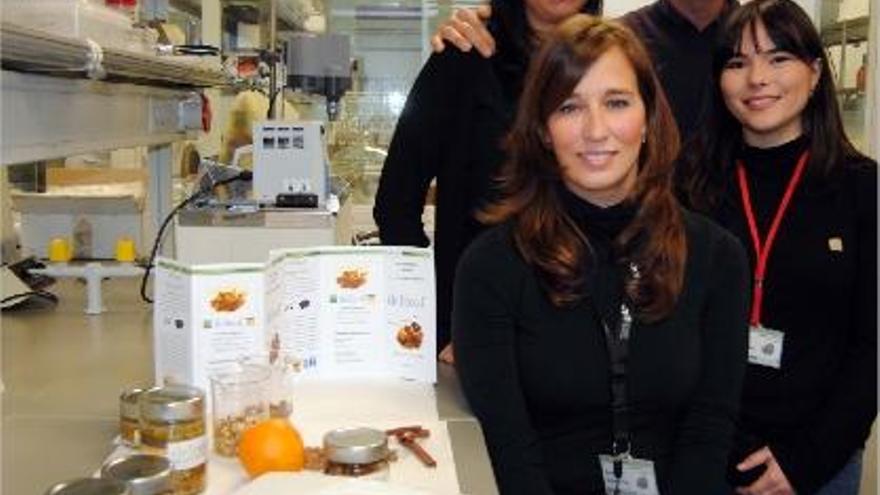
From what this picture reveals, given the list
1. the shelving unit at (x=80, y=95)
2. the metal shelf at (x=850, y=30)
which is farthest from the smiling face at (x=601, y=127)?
the metal shelf at (x=850, y=30)

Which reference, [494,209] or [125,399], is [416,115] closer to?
[494,209]

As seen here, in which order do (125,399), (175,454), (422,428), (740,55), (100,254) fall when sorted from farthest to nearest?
(100,254) → (740,55) → (422,428) → (125,399) → (175,454)

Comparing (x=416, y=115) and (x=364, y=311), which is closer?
(x=364, y=311)

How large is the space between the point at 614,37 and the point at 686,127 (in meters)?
0.49

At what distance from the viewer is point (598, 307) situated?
142cm

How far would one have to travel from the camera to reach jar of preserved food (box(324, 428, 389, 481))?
1.21 meters

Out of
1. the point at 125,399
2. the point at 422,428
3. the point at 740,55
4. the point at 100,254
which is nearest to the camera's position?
the point at 125,399

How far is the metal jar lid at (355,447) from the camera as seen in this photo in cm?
121

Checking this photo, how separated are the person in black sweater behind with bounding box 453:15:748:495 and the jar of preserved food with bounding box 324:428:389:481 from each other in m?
0.27

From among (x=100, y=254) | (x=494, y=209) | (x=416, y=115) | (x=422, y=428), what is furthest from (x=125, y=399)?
(x=100, y=254)

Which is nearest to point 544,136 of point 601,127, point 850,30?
point 601,127

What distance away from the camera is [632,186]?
1498mm

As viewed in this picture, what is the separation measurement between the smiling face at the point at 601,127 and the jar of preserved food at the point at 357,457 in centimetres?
53

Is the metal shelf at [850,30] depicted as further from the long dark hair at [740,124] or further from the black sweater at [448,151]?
the black sweater at [448,151]
